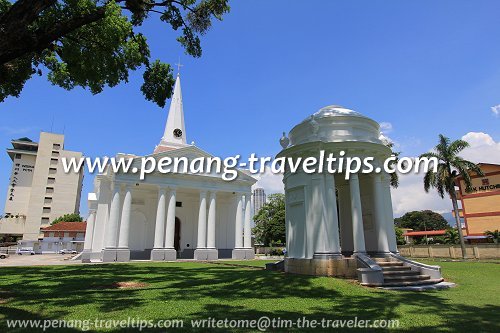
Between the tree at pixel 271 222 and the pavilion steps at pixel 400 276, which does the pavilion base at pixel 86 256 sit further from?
the tree at pixel 271 222

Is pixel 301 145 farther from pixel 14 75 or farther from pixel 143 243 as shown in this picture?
pixel 143 243

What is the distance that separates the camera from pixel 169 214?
30062mm

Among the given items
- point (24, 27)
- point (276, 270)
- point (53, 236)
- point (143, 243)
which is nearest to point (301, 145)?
point (276, 270)

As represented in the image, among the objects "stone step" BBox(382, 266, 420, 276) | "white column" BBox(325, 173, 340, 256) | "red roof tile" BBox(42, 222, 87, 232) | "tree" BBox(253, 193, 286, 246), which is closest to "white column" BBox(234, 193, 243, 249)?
"tree" BBox(253, 193, 286, 246)

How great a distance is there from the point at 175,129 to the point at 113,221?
15405mm

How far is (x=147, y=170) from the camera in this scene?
29812mm

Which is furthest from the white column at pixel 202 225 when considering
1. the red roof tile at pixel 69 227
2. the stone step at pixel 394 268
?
the red roof tile at pixel 69 227

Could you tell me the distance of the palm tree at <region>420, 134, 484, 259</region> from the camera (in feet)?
93.6

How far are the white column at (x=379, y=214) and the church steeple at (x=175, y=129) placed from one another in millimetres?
29004

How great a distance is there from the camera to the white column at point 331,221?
39.8 feet

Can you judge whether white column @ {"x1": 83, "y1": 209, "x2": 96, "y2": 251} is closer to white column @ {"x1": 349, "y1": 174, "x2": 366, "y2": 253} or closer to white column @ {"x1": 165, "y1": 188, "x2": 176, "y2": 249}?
white column @ {"x1": 165, "y1": 188, "x2": 176, "y2": 249}

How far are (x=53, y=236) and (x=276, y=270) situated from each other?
53.5 meters

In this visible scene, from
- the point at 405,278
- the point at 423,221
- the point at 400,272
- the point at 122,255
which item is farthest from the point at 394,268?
the point at 423,221

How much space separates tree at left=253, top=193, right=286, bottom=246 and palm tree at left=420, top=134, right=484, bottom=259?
26.8 m
